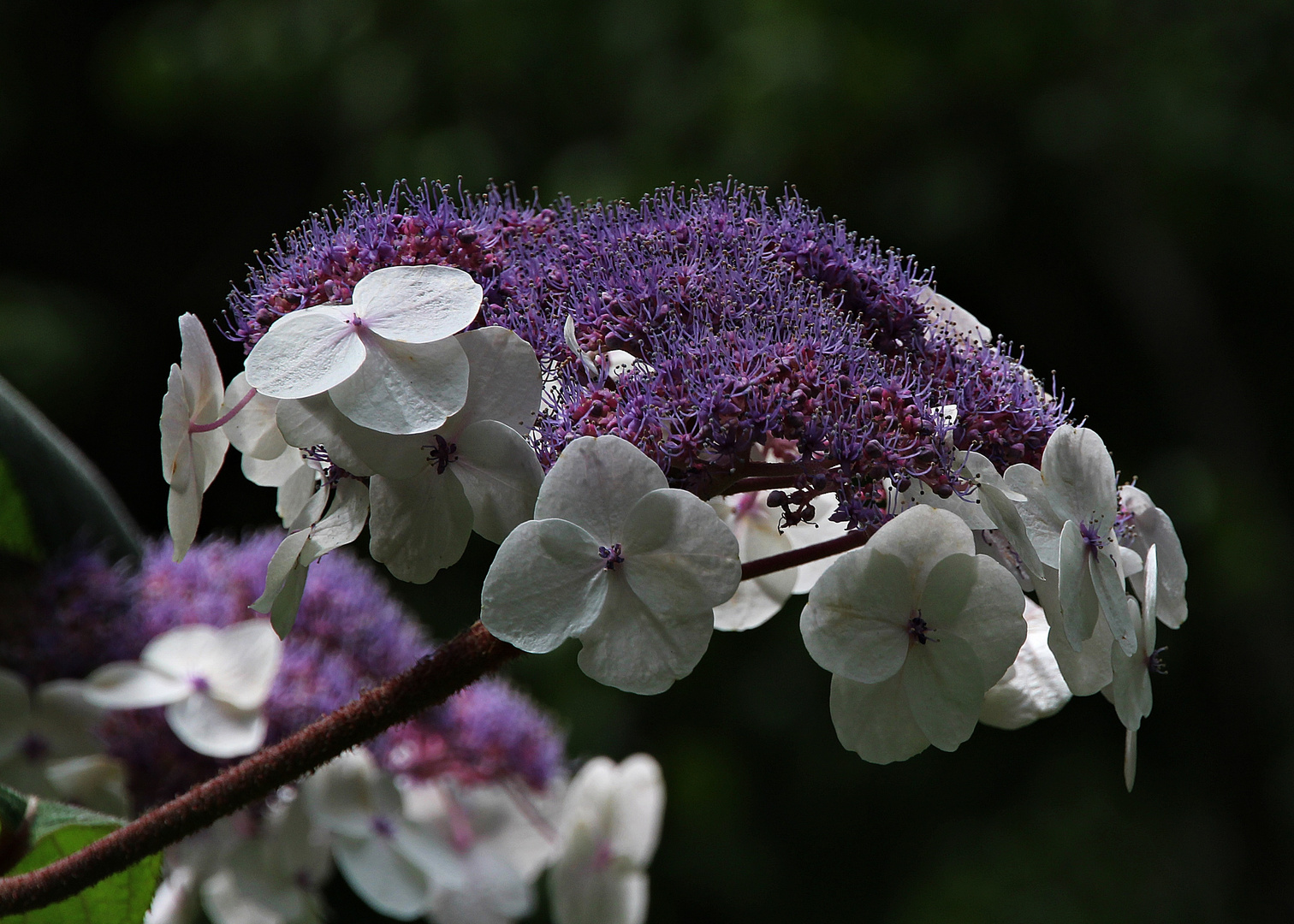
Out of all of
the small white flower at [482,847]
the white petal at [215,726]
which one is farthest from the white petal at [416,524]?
the small white flower at [482,847]

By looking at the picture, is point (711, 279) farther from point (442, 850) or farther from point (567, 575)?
point (442, 850)

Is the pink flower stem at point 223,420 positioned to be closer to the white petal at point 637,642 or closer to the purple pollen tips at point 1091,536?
the white petal at point 637,642

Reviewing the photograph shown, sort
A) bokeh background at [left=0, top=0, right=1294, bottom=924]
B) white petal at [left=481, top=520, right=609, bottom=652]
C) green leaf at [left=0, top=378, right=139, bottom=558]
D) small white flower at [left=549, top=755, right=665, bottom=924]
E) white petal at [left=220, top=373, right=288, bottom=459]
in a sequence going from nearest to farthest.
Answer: white petal at [left=481, top=520, right=609, bottom=652] → white petal at [left=220, top=373, right=288, bottom=459] → green leaf at [left=0, top=378, right=139, bottom=558] → small white flower at [left=549, top=755, right=665, bottom=924] → bokeh background at [left=0, top=0, right=1294, bottom=924]

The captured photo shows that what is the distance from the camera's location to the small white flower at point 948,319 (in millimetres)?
547

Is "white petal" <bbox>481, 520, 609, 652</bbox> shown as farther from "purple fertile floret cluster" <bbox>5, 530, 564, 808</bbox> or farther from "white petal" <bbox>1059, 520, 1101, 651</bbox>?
"purple fertile floret cluster" <bbox>5, 530, 564, 808</bbox>

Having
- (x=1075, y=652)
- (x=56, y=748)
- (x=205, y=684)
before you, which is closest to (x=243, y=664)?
(x=205, y=684)

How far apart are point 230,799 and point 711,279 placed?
0.28 m

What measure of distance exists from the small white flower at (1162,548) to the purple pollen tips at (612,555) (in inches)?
9.8

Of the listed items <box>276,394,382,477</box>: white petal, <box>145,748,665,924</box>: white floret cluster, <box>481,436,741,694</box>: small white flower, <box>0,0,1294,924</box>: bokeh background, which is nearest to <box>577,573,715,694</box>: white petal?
<box>481,436,741,694</box>: small white flower

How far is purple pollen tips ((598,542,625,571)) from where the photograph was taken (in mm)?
408

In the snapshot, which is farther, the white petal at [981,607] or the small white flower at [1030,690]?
the small white flower at [1030,690]

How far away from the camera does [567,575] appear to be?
1.33 feet

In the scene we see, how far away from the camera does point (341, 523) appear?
47 centimetres

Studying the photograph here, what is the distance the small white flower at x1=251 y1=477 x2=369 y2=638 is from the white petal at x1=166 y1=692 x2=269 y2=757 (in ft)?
1.11
